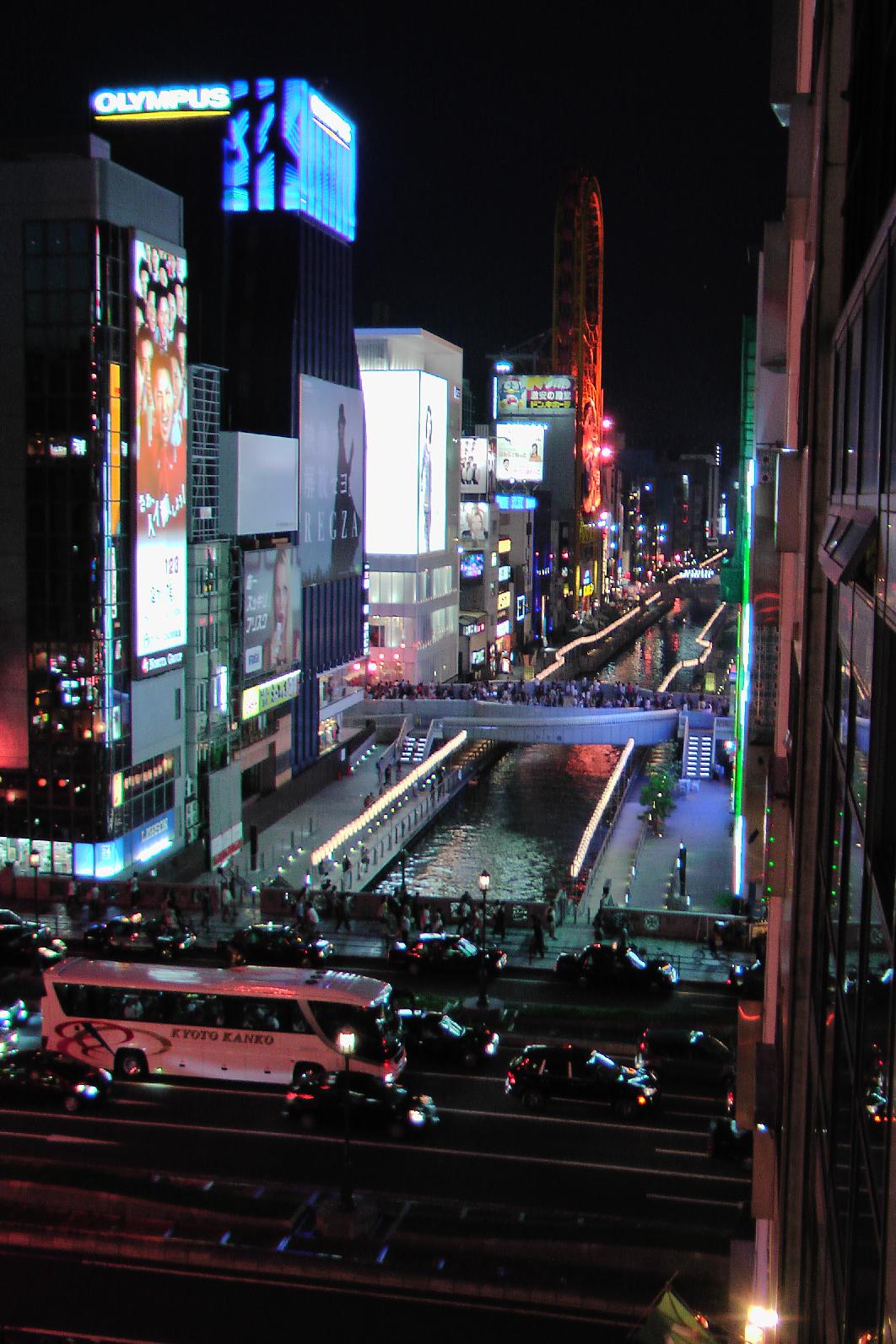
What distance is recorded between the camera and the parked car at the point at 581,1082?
65.2ft

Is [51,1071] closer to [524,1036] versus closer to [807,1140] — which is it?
[524,1036]

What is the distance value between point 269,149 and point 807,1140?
4979 cm

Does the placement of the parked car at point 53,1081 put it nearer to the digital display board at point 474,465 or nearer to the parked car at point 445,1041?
the parked car at point 445,1041

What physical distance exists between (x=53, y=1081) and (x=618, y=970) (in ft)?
35.5

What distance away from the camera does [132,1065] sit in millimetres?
21922

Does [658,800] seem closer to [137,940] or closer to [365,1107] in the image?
[137,940]

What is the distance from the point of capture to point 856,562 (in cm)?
382

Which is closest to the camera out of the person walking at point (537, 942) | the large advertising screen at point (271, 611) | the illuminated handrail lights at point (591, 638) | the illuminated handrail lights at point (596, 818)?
the person walking at point (537, 942)

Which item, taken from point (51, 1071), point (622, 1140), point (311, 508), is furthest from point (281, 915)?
point (311, 508)

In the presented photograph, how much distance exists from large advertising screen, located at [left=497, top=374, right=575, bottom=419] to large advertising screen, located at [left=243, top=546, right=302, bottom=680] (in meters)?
70.1

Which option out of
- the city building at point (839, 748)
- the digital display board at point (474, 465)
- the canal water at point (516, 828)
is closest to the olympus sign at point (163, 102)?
the canal water at point (516, 828)

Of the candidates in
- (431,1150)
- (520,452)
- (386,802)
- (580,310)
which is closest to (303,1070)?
(431,1150)

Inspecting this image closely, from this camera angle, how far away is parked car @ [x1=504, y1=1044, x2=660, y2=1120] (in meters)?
19.9

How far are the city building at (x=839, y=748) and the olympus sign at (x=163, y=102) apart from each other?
149 feet
